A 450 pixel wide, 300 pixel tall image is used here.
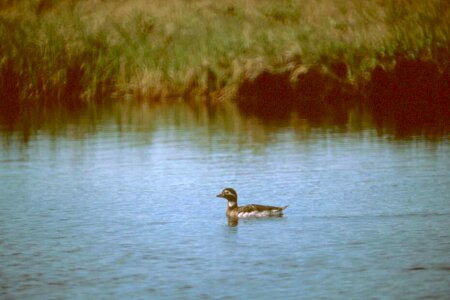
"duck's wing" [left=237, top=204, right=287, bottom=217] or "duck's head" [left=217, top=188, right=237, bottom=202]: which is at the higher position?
"duck's head" [left=217, top=188, right=237, bottom=202]

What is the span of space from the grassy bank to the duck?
35.1 ft

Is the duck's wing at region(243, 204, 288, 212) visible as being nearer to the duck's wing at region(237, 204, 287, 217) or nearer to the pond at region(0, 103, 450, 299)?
the duck's wing at region(237, 204, 287, 217)

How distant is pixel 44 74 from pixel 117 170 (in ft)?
27.4

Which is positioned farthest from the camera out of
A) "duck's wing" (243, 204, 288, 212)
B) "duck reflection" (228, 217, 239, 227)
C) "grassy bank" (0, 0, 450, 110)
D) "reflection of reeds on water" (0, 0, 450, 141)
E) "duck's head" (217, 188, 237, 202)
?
"grassy bank" (0, 0, 450, 110)

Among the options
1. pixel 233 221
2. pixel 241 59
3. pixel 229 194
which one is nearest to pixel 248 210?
pixel 233 221


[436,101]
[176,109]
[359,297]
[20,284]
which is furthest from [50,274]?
[436,101]

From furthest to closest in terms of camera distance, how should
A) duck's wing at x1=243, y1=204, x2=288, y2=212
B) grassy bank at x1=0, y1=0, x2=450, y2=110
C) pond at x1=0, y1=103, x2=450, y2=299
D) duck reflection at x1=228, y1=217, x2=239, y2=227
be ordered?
grassy bank at x1=0, y1=0, x2=450, y2=110, duck's wing at x1=243, y1=204, x2=288, y2=212, duck reflection at x1=228, y1=217, x2=239, y2=227, pond at x1=0, y1=103, x2=450, y2=299

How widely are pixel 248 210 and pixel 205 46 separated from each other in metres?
11.8

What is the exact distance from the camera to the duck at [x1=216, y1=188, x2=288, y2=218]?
15.4 m

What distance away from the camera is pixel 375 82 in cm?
2662

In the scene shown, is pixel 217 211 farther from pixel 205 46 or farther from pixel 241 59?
pixel 205 46

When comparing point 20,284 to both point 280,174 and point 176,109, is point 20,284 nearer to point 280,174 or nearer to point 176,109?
point 280,174

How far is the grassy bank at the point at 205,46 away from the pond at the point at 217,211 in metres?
2.18

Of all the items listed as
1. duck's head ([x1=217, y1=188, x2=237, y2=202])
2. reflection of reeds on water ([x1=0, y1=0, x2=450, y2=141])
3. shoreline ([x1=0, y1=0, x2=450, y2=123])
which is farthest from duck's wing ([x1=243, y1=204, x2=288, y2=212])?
shoreline ([x1=0, y1=0, x2=450, y2=123])
